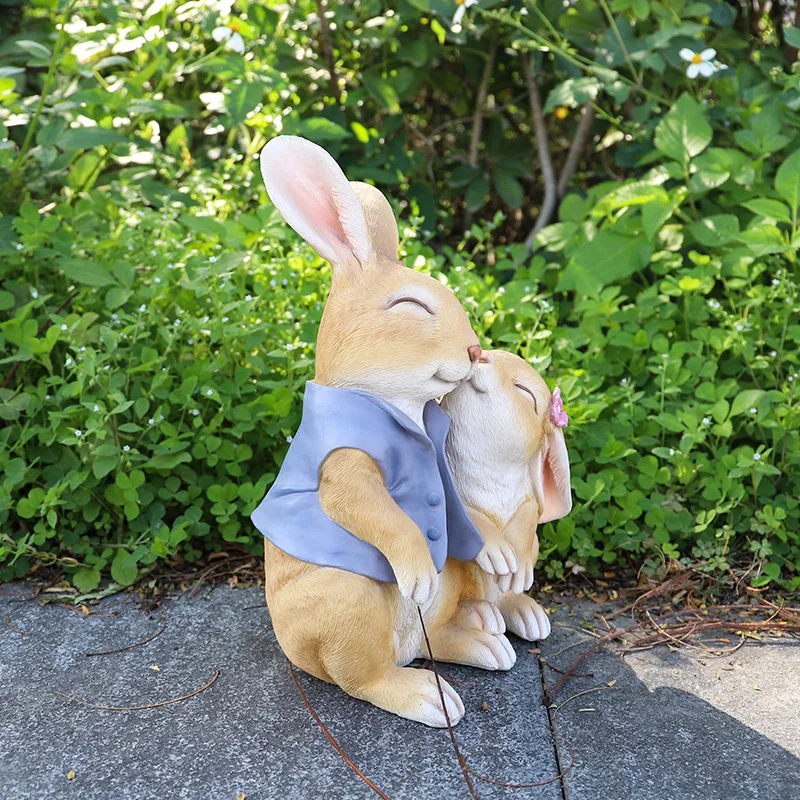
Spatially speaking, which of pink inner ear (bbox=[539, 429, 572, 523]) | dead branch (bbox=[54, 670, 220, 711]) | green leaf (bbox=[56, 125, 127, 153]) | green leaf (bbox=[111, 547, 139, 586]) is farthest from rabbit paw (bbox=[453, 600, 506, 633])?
green leaf (bbox=[56, 125, 127, 153])

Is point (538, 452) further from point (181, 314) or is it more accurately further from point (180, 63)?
point (180, 63)

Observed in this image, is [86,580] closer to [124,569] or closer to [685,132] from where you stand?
[124,569]

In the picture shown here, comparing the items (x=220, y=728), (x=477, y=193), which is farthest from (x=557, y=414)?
(x=477, y=193)

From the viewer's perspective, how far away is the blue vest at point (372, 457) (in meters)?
1.87

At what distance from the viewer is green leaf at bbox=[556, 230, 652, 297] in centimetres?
324

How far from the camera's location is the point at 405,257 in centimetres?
338

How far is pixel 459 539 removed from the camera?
2.04m

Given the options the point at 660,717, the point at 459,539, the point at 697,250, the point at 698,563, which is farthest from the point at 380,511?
the point at 697,250

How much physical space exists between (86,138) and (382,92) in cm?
136

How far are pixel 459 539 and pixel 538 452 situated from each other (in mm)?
299

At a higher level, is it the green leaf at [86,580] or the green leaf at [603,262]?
the green leaf at [603,262]

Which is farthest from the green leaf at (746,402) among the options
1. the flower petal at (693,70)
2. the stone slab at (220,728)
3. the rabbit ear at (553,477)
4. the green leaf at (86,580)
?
the green leaf at (86,580)

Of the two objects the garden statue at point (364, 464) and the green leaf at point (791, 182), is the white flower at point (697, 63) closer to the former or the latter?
the green leaf at point (791, 182)

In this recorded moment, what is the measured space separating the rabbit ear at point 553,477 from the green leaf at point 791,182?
1.45 meters
